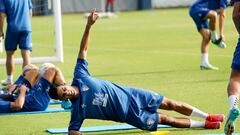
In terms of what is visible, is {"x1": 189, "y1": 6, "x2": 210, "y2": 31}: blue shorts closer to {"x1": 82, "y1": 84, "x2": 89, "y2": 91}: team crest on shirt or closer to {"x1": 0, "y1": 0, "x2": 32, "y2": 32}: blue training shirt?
{"x1": 0, "y1": 0, "x2": 32, "y2": 32}: blue training shirt

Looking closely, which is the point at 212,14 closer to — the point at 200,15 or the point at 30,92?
the point at 200,15

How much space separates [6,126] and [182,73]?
5925 millimetres

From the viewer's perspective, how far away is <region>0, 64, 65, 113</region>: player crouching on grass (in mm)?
10391

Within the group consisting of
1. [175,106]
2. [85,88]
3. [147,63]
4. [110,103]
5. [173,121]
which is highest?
[85,88]

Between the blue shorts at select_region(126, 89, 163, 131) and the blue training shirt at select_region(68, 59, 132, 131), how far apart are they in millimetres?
79

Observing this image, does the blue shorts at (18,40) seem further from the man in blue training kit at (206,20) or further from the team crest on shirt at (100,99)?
the team crest on shirt at (100,99)

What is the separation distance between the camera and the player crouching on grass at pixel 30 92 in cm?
1039

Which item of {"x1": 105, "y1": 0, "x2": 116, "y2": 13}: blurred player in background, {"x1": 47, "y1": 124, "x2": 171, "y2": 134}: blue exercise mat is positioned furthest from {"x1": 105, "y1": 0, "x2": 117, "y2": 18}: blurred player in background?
{"x1": 47, "y1": 124, "x2": 171, "y2": 134}: blue exercise mat

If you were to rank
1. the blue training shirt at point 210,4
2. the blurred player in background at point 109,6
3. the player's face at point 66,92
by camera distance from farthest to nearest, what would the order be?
the blurred player in background at point 109,6
the blue training shirt at point 210,4
the player's face at point 66,92

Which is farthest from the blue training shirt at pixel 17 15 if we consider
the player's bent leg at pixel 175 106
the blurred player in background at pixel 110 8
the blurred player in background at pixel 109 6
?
the blurred player in background at pixel 109 6

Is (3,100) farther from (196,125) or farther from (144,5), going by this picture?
(144,5)

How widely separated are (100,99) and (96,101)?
2.1 inches

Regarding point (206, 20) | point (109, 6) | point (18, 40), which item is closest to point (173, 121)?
point (18, 40)

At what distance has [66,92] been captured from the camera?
8.29 m
